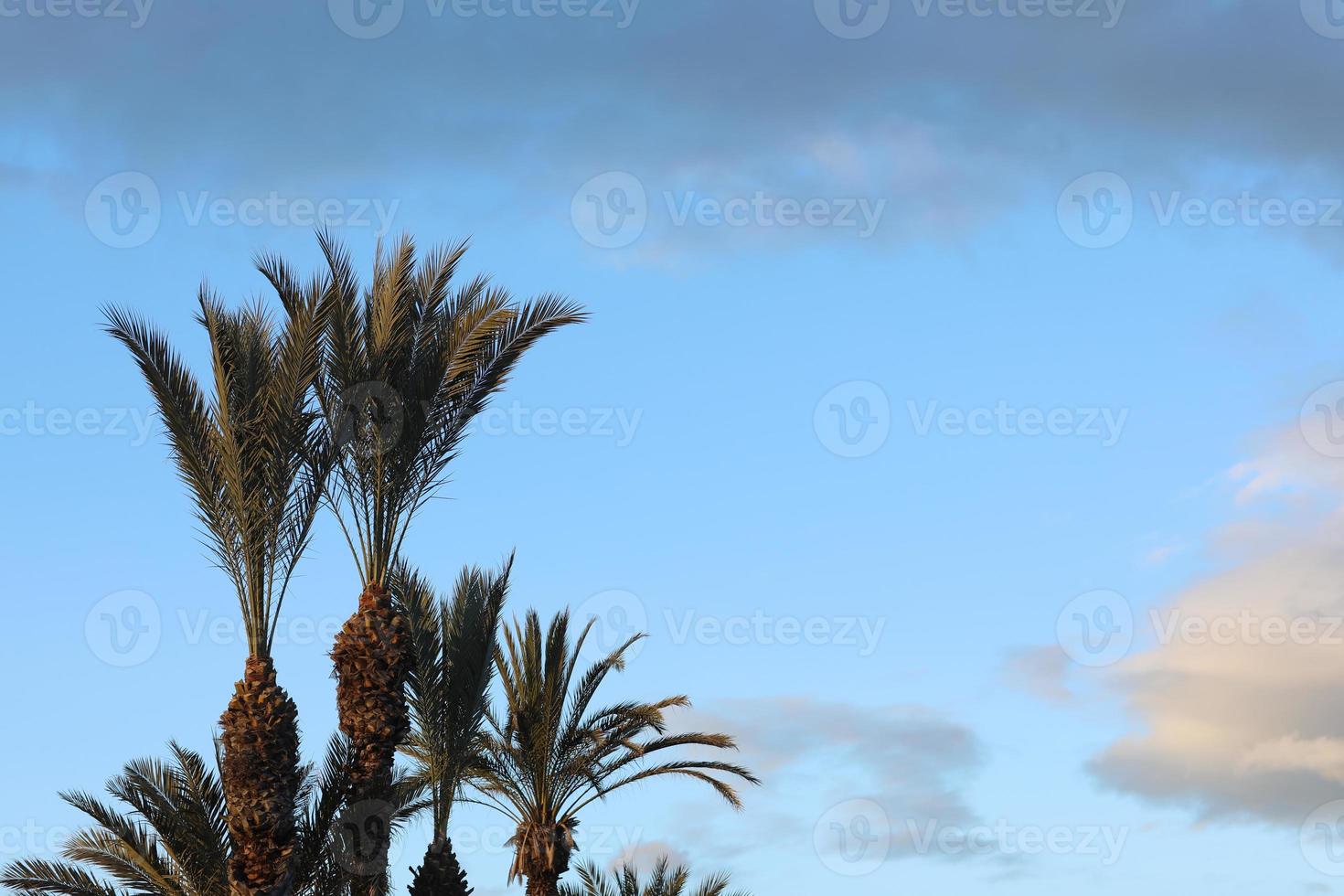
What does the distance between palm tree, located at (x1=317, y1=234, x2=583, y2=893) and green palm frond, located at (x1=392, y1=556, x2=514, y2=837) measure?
1178mm

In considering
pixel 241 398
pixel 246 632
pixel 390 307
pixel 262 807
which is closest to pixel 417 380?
pixel 390 307

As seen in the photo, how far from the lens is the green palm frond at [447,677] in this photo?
24859 mm

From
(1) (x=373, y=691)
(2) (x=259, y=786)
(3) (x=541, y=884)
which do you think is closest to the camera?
(2) (x=259, y=786)

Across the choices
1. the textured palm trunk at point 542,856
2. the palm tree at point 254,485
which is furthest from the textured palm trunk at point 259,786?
the textured palm trunk at point 542,856

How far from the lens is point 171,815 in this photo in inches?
856

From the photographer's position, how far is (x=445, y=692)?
25.1m

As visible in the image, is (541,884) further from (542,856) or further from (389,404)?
(389,404)

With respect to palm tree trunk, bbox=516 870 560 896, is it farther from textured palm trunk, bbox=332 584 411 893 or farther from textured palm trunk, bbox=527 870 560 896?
textured palm trunk, bbox=332 584 411 893

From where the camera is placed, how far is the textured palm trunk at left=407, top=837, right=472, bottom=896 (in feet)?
79.8

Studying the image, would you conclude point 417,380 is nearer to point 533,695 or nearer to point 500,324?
point 500,324

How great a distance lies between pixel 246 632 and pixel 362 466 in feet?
9.49

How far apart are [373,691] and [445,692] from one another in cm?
223

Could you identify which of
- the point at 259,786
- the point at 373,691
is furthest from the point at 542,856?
the point at 259,786

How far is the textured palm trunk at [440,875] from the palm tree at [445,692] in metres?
0.01
